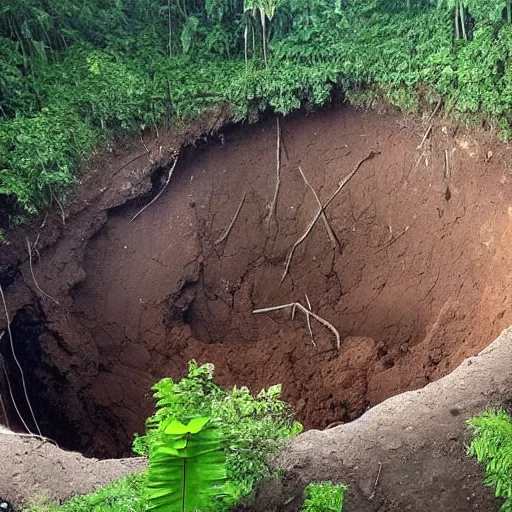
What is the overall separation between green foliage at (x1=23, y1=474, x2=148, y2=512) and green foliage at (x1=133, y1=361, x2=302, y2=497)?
0.84 ft

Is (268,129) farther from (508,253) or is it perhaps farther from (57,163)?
(508,253)

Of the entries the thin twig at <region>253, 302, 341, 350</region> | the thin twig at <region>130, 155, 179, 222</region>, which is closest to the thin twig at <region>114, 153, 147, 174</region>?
the thin twig at <region>130, 155, 179, 222</region>

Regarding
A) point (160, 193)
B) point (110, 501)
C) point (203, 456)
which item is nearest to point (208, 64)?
point (160, 193)

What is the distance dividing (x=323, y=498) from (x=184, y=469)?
52.9 inches

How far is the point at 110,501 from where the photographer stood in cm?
421

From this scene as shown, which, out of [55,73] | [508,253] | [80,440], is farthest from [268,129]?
[80,440]

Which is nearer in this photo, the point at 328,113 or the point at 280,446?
the point at 280,446

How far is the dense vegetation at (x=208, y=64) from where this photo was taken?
7.77 m

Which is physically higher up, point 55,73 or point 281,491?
point 55,73

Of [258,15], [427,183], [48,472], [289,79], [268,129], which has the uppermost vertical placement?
[258,15]

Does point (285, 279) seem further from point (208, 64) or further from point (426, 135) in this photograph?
point (208, 64)

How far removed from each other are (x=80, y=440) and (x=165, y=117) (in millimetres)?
4833

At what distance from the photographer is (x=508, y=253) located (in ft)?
25.8

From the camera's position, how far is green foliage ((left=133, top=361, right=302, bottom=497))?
168 inches
